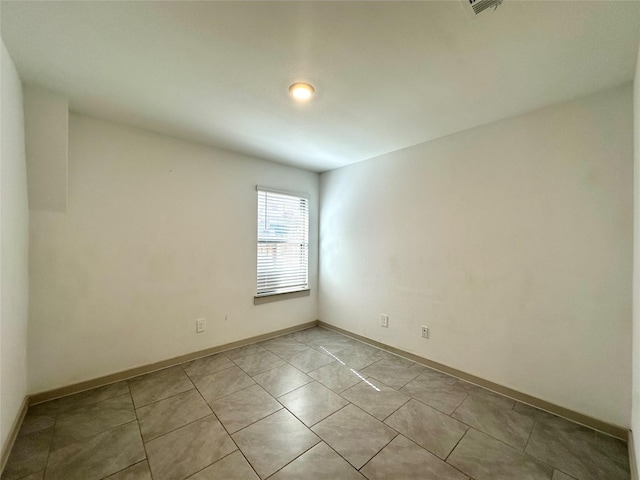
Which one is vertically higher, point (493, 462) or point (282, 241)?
point (282, 241)

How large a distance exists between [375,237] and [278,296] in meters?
1.49

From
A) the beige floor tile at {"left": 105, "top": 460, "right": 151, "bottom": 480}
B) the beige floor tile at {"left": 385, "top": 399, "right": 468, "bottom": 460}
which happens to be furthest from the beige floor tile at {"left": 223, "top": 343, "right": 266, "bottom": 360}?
the beige floor tile at {"left": 385, "top": 399, "right": 468, "bottom": 460}

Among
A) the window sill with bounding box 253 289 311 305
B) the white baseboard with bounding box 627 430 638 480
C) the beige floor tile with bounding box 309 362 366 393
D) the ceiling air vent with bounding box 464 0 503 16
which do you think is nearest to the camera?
the ceiling air vent with bounding box 464 0 503 16

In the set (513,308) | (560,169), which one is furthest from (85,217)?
(560,169)

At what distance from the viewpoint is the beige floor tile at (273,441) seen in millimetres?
1482

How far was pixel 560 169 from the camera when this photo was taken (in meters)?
1.94

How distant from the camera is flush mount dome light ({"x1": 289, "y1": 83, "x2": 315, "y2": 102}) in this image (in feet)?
5.79

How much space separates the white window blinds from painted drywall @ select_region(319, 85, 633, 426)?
3.53 feet

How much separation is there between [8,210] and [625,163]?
3.90 m

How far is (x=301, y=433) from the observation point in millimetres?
1709

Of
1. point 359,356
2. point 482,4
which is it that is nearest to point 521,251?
point 482,4

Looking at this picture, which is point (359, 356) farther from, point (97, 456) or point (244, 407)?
point (97, 456)

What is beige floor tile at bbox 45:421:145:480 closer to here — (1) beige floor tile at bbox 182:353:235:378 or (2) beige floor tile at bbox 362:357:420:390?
(1) beige floor tile at bbox 182:353:235:378

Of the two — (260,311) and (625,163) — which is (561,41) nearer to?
(625,163)
